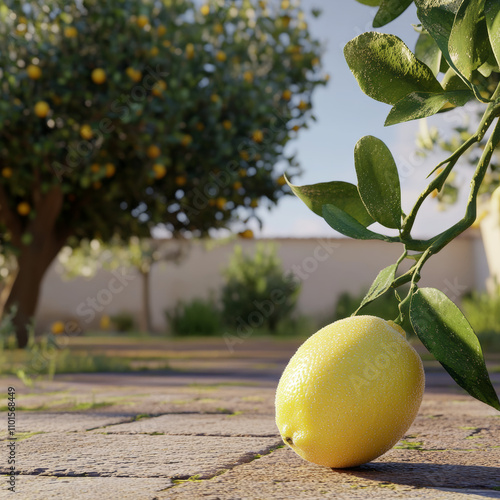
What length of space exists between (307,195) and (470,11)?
0.32 meters

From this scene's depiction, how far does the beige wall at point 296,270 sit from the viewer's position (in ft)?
44.1

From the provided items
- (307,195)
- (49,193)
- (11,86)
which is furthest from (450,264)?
(307,195)

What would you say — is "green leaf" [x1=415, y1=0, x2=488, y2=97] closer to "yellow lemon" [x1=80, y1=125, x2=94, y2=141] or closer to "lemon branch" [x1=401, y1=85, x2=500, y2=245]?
"lemon branch" [x1=401, y1=85, x2=500, y2=245]

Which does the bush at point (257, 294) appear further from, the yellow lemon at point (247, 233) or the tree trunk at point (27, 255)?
the tree trunk at point (27, 255)

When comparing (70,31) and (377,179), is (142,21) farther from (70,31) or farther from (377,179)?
(377,179)

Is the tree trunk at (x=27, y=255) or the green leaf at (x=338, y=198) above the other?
the green leaf at (x=338, y=198)

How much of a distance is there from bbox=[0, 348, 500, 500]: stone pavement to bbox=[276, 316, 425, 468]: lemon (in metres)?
0.06

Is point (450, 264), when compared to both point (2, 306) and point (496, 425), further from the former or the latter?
point (496, 425)

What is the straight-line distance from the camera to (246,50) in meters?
5.95

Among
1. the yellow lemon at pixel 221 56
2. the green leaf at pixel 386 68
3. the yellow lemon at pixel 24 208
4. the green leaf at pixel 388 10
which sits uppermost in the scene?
the yellow lemon at pixel 221 56

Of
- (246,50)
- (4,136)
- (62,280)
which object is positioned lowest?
(62,280)

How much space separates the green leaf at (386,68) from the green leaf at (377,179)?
80 mm

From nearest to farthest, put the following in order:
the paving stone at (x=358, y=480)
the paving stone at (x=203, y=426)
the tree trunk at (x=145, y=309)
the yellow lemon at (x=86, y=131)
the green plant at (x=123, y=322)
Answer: the paving stone at (x=358, y=480)
the paving stone at (x=203, y=426)
the yellow lemon at (x=86, y=131)
the tree trunk at (x=145, y=309)
the green plant at (x=123, y=322)

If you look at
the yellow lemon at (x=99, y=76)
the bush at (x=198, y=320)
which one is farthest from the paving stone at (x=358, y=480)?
the bush at (x=198, y=320)
